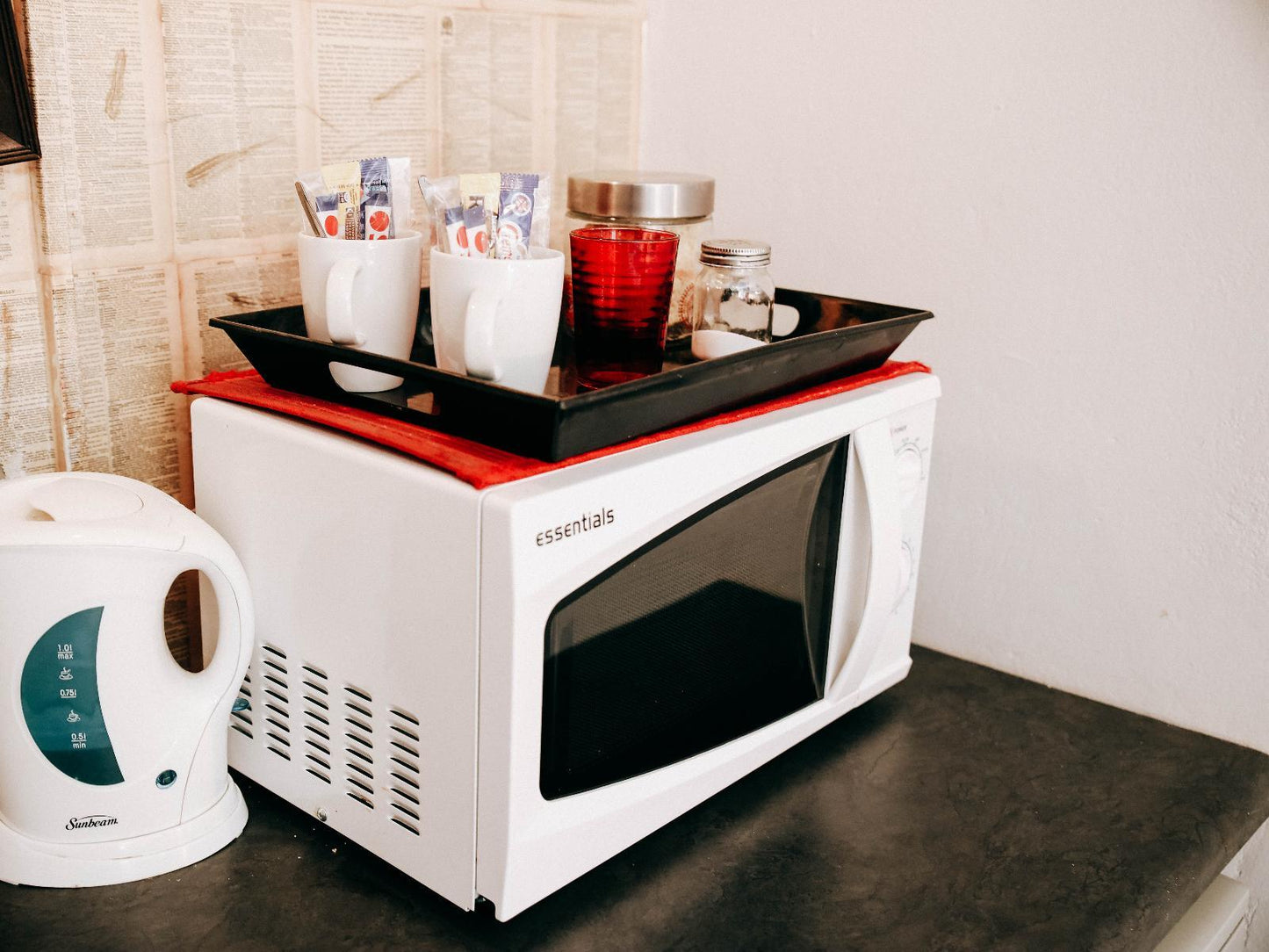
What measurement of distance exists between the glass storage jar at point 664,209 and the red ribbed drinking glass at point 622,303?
0.10m

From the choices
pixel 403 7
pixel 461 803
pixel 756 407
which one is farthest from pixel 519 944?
pixel 403 7

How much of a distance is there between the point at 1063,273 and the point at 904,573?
323mm

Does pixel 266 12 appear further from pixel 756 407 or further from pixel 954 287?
pixel 954 287

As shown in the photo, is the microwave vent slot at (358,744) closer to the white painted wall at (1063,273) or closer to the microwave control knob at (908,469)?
the microwave control knob at (908,469)

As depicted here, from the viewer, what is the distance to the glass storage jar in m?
1.00

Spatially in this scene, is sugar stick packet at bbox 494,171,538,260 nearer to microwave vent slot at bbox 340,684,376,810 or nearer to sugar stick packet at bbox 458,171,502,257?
sugar stick packet at bbox 458,171,502,257

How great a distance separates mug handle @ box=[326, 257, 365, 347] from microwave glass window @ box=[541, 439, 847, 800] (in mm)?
247

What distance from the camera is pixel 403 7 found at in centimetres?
104

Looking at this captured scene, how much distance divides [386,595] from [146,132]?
1.37 feet

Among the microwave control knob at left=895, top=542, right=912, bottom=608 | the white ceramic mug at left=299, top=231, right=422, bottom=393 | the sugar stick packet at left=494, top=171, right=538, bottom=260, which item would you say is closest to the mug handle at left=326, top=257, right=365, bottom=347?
the white ceramic mug at left=299, top=231, right=422, bottom=393

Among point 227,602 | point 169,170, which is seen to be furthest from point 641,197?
point 227,602

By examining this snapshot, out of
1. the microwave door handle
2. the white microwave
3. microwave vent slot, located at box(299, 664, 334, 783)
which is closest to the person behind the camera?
the white microwave

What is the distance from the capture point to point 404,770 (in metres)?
Result: 0.76

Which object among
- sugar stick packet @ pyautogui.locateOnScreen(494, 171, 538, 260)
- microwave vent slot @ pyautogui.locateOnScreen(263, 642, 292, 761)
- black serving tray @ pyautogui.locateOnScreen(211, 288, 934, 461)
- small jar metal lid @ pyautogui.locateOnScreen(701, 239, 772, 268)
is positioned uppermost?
sugar stick packet @ pyautogui.locateOnScreen(494, 171, 538, 260)
